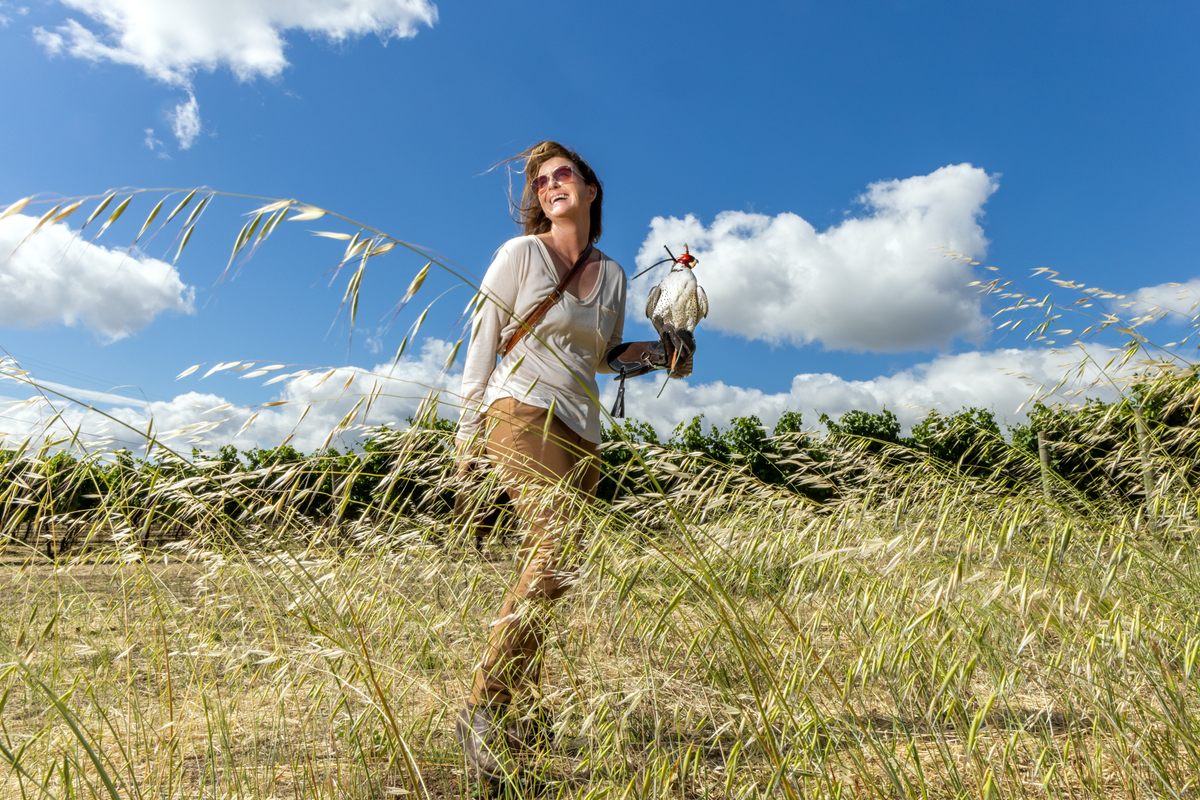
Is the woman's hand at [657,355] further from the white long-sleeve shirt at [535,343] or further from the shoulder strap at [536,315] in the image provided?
the shoulder strap at [536,315]

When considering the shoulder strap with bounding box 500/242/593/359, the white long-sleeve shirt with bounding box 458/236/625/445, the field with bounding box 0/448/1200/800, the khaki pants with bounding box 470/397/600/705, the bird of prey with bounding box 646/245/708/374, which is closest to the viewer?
Answer: the field with bounding box 0/448/1200/800

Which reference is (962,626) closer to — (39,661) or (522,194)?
(522,194)

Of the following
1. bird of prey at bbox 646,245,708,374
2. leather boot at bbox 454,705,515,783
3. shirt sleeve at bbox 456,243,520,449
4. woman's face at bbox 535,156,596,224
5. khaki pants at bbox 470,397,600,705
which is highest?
woman's face at bbox 535,156,596,224

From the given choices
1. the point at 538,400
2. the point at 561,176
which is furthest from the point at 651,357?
the point at 561,176

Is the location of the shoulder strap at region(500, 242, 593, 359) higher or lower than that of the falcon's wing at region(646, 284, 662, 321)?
lower

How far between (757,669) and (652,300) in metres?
1.29

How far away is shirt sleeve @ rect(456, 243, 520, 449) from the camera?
7.23ft

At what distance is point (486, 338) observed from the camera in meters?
2.24

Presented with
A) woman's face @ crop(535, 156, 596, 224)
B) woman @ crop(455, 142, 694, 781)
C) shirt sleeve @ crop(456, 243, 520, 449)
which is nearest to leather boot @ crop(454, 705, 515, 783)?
woman @ crop(455, 142, 694, 781)

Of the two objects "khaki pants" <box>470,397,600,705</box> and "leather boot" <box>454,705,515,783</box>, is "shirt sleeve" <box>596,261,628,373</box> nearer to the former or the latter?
"khaki pants" <box>470,397,600,705</box>

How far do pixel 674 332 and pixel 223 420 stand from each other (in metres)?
1.32

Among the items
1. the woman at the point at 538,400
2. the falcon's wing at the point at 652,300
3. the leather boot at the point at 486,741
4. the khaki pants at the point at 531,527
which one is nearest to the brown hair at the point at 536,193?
the woman at the point at 538,400

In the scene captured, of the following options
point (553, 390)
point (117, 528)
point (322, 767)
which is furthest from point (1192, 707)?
point (117, 528)

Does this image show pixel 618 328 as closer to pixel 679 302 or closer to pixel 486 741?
pixel 679 302
